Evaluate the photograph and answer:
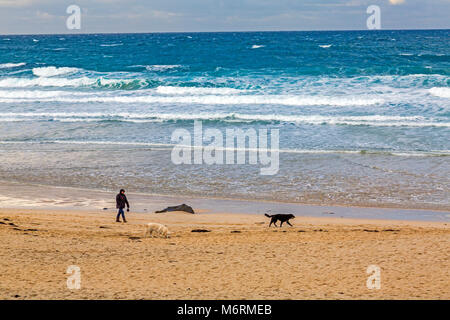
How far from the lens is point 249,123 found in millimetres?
25547

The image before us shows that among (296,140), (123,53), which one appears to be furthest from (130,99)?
(123,53)

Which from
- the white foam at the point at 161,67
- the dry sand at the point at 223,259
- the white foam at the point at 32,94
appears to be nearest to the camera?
the dry sand at the point at 223,259

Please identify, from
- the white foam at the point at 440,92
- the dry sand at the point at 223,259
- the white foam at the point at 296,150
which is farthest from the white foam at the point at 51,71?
the dry sand at the point at 223,259

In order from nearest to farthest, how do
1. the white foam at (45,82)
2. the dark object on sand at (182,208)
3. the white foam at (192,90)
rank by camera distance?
1. the dark object on sand at (182,208)
2. the white foam at (192,90)
3. the white foam at (45,82)

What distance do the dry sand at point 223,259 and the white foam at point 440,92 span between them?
2334 cm

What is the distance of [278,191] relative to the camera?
14789mm

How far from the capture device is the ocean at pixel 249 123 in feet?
50.8

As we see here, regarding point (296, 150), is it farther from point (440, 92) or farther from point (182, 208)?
point (440, 92)

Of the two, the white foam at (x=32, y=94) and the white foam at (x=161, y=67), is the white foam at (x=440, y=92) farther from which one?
the white foam at (x=161, y=67)

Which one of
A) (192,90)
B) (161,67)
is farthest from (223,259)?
(161,67)

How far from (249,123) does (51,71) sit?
32.2 meters

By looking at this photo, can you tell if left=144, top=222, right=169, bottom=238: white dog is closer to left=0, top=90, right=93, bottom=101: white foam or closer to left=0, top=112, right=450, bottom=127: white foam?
left=0, top=112, right=450, bottom=127: white foam

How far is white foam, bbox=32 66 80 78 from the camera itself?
5034cm

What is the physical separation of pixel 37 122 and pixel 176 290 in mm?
21483
